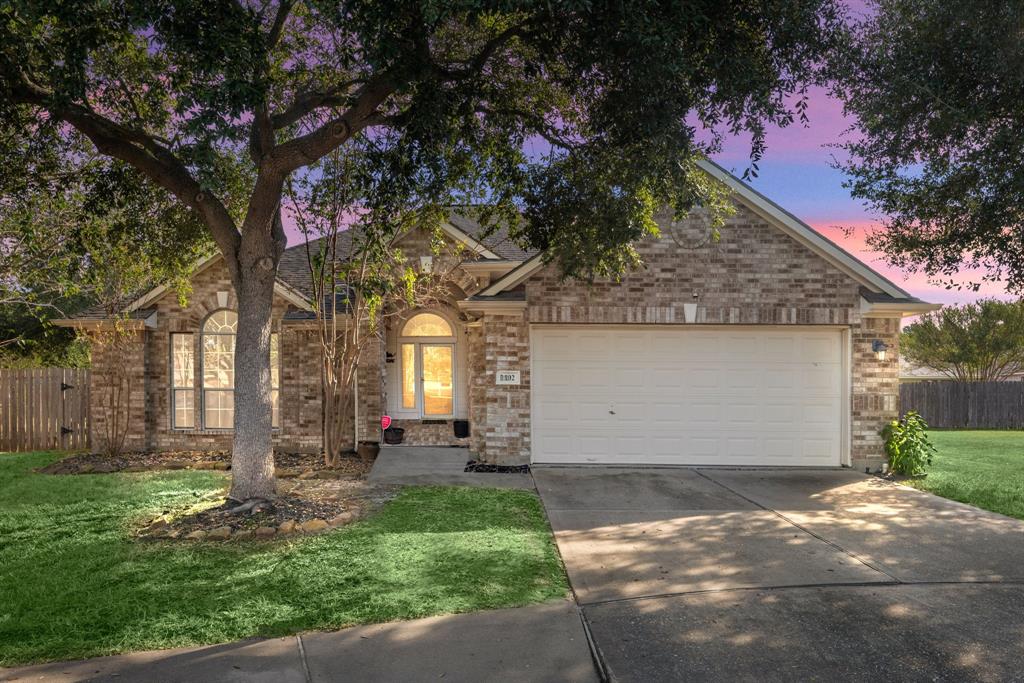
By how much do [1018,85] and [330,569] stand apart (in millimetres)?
9251

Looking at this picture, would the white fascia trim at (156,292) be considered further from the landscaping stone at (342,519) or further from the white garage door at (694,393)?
the landscaping stone at (342,519)

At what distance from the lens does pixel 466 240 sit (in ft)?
43.3

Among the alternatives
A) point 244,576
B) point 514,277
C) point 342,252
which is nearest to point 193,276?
point 342,252

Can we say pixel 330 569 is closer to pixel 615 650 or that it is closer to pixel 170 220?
pixel 615 650

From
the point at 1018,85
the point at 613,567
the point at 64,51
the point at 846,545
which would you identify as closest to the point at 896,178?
the point at 1018,85

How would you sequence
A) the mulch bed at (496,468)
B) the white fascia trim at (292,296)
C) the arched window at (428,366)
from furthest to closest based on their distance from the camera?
the arched window at (428,366) → the white fascia trim at (292,296) → the mulch bed at (496,468)

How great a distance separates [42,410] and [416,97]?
1277cm

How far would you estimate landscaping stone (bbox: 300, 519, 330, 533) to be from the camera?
24.3 ft

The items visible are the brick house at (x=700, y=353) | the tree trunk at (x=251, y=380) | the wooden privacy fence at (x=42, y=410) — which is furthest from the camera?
the wooden privacy fence at (x=42, y=410)

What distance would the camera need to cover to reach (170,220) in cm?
1032

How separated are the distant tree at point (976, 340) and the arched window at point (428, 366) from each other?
2782cm

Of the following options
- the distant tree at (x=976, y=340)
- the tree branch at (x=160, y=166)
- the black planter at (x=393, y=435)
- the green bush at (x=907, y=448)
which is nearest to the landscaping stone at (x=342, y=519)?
the tree branch at (x=160, y=166)

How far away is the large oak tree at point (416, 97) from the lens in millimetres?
6438

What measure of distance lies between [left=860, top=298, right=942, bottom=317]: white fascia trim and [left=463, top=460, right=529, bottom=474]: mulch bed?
6.33m
